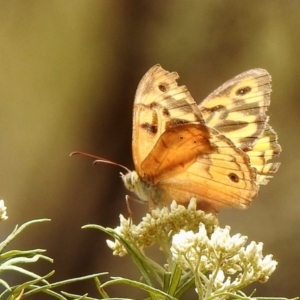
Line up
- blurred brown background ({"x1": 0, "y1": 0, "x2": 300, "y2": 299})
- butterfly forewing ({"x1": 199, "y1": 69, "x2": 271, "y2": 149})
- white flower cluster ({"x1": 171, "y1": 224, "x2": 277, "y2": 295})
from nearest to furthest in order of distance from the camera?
white flower cluster ({"x1": 171, "y1": 224, "x2": 277, "y2": 295})
butterfly forewing ({"x1": 199, "y1": 69, "x2": 271, "y2": 149})
blurred brown background ({"x1": 0, "y1": 0, "x2": 300, "y2": 299})

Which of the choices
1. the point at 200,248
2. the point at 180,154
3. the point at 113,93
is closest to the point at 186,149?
the point at 180,154

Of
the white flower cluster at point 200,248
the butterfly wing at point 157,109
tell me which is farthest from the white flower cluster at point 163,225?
the butterfly wing at point 157,109

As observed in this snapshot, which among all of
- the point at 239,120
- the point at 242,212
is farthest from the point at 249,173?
the point at 242,212

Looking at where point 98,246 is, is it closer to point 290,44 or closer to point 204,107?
point 290,44

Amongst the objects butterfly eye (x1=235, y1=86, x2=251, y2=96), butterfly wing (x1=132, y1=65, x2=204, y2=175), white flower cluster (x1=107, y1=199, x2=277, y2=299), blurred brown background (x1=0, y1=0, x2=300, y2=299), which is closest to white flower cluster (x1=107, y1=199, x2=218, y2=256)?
white flower cluster (x1=107, y1=199, x2=277, y2=299)

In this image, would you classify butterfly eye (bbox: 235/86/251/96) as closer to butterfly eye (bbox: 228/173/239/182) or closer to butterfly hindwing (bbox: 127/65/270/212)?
butterfly hindwing (bbox: 127/65/270/212)

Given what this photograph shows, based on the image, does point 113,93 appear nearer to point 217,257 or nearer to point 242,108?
point 242,108
